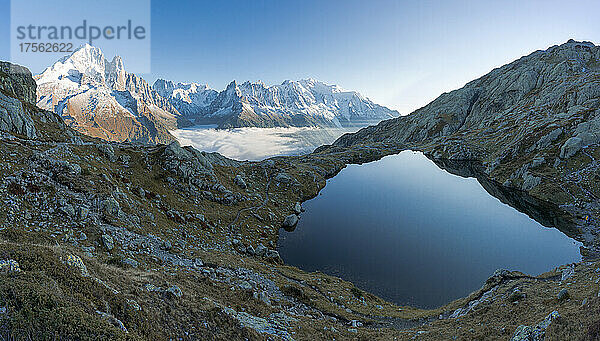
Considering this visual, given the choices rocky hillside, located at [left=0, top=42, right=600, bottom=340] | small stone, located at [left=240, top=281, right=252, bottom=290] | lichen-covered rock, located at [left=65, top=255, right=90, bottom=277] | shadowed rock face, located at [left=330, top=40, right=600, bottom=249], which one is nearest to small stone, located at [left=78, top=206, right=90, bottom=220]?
rocky hillside, located at [left=0, top=42, right=600, bottom=340]

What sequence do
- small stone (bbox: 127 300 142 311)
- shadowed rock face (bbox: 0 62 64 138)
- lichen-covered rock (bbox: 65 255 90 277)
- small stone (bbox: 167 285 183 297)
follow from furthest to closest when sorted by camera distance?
shadowed rock face (bbox: 0 62 64 138) → small stone (bbox: 167 285 183 297) → lichen-covered rock (bbox: 65 255 90 277) → small stone (bbox: 127 300 142 311)

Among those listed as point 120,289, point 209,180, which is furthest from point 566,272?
point 209,180

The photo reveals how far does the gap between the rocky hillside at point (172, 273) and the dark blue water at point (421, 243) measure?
6758mm

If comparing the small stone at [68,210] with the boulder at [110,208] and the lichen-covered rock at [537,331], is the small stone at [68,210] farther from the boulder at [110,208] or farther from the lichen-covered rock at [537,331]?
the lichen-covered rock at [537,331]

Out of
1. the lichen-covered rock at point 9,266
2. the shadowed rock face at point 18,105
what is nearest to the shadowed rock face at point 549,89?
the lichen-covered rock at point 9,266

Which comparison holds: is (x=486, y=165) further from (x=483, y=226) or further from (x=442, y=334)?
(x=442, y=334)

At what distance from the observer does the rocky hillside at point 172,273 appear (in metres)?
11.3

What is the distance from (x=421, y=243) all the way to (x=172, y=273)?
51328 millimetres

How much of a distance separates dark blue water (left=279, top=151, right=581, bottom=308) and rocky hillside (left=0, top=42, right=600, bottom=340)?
6758mm

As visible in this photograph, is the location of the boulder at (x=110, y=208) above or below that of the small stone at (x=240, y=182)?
below

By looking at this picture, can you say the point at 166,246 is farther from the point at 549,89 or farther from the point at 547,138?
the point at 549,89

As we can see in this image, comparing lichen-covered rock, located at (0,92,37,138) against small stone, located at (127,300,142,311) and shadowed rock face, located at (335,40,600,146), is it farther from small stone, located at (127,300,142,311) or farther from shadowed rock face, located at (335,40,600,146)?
shadowed rock face, located at (335,40,600,146)

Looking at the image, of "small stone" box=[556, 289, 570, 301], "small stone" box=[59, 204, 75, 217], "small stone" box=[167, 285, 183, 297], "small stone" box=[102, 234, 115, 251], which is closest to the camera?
"small stone" box=[167, 285, 183, 297]

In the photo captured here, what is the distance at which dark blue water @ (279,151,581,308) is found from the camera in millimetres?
42688
